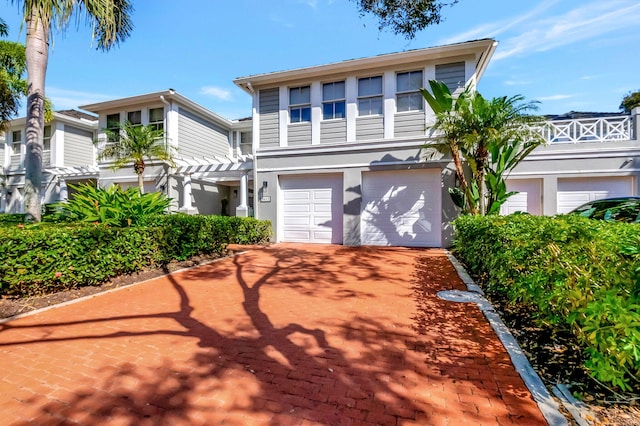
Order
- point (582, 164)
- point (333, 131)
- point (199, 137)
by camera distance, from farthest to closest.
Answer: point (199, 137) → point (333, 131) → point (582, 164)

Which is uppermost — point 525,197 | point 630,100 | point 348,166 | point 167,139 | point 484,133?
point 630,100

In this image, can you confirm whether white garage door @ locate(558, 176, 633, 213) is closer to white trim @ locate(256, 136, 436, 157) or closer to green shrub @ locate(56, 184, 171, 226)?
white trim @ locate(256, 136, 436, 157)

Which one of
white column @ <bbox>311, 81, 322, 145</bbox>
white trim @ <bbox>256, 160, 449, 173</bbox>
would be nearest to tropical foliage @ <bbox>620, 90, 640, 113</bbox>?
white trim @ <bbox>256, 160, 449, 173</bbox>

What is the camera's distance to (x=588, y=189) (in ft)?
33.5

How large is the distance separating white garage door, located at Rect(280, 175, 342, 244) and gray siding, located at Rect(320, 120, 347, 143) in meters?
1.37

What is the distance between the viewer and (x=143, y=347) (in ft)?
11.2

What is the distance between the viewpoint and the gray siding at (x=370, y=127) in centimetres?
1109

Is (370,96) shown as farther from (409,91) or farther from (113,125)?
(113,125)

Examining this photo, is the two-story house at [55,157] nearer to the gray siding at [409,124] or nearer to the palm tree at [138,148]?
the palm tree at [138,148]

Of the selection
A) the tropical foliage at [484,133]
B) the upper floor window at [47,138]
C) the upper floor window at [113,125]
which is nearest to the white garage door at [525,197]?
the tropical foliage at [484,133]

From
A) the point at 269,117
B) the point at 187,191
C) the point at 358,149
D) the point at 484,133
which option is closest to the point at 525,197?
the point at 484,133

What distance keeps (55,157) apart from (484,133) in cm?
2070

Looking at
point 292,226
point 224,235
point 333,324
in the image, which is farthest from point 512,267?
point 292,226

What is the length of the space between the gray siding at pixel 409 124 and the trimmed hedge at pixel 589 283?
736 centimetres
